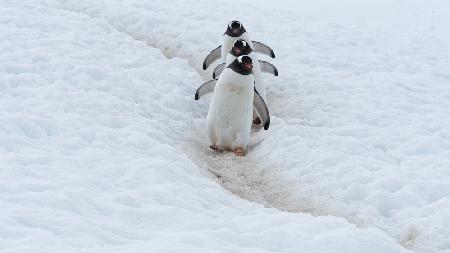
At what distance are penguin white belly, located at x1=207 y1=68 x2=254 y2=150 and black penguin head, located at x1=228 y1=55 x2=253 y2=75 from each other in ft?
0.18

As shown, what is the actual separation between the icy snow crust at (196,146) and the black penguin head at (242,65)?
2.87 feet

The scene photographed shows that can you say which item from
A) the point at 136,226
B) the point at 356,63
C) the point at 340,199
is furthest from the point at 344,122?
the point at 136,226

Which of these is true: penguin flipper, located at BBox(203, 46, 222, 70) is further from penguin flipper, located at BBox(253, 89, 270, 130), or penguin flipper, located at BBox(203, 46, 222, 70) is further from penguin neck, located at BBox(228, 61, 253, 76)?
penguin neck, located at BBox(228, 61, 253, 76)

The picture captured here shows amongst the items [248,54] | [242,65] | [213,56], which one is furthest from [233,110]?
[213,56]

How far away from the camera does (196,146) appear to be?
8.35m

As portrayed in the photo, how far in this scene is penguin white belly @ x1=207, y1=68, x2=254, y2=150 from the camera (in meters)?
8.34

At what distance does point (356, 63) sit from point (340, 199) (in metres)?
5.51

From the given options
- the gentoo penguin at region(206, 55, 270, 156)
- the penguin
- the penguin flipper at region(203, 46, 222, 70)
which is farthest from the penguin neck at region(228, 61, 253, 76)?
the penguin flipper at region(203, 46, 222, 70)

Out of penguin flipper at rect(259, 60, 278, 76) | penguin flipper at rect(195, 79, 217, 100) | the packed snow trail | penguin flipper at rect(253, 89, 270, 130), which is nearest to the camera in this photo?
the packed snow trail

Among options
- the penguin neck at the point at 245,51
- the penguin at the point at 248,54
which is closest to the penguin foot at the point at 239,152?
the penguin at the point at 248,54

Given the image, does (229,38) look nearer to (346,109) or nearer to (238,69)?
(238,69)

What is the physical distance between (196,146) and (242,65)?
45.2 inches

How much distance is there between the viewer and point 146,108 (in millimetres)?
8719

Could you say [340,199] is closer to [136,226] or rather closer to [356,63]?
[136,226]
